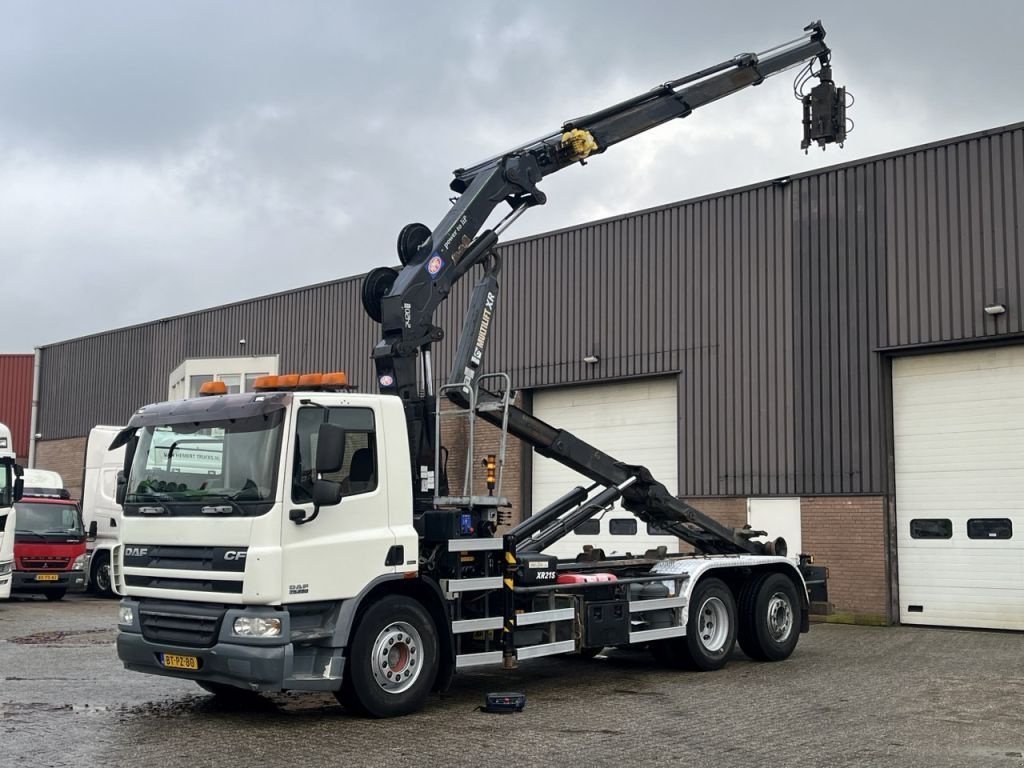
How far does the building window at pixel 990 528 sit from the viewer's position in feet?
56.7

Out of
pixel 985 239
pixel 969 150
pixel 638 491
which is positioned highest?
pixel 969 150

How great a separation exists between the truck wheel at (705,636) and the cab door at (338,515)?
440 cm

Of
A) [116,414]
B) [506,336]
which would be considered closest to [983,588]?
[506,336]

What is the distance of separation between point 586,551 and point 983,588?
7.12 m

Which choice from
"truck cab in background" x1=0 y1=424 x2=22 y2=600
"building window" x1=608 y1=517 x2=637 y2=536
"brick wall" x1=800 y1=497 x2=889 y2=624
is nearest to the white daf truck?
"brick wall" x1=800 y1=497 x2=889 y2=624

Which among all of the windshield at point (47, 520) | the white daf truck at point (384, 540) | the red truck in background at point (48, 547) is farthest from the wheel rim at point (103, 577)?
the white daf truck at point (384, 540)

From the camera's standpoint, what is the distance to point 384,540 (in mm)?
9531

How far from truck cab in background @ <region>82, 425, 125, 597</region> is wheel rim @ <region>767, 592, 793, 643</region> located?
16.0m

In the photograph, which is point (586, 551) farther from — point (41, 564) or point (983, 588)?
point (41, 564)

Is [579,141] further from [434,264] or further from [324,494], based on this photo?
[324,494]

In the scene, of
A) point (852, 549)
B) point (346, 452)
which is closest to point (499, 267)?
point (346, 452)

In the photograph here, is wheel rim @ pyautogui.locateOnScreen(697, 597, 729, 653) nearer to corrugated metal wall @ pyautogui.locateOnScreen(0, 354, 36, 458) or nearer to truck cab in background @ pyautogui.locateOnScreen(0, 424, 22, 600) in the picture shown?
truck cab in background @ pyautogui.locateOnScreen(0, 424, 22, 600)

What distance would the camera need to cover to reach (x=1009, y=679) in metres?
12.2

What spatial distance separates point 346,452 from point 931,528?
473 inches
